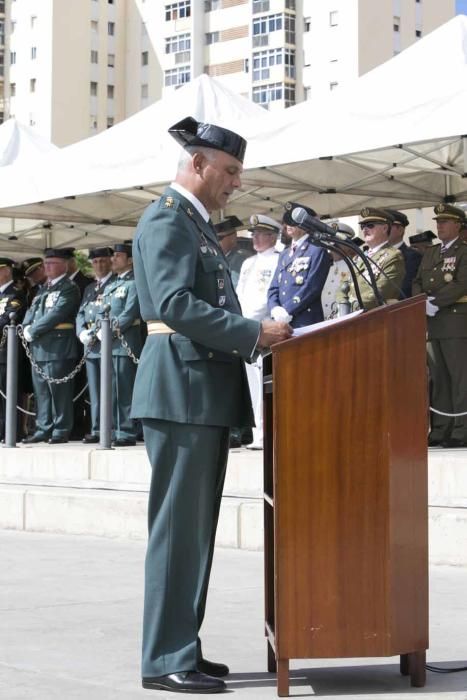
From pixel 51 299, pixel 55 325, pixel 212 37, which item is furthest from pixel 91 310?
pixel 212 37

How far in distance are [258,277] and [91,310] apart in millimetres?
2012

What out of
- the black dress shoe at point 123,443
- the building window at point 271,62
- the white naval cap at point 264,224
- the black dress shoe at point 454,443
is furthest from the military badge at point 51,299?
the building window at point 271,62

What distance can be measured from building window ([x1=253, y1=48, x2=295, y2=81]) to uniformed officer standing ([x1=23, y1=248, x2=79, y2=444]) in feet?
235

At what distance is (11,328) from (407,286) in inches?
134

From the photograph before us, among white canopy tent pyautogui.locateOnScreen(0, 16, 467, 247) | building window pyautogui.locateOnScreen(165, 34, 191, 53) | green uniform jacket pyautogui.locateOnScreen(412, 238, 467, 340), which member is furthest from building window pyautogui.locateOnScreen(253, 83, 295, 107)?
green uniform jacket pyautogui.locateOnScreen(412, 238, 467, 340)

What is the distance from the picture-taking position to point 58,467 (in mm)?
11117

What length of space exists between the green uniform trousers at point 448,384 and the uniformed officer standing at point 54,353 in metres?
3.62

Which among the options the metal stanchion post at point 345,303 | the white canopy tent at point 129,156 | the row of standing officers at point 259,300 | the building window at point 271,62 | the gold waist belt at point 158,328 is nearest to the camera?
the gold waist belt at point 158,328

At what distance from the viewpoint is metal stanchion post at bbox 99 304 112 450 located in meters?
10.8

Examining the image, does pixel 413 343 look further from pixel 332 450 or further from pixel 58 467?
pixel 58 467

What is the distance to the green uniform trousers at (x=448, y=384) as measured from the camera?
34.5 ft

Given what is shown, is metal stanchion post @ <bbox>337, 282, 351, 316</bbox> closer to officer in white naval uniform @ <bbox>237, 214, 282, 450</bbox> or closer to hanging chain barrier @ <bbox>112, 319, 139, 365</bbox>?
officer in white naval uniform @ <bbox>237, 214, 282, 450</bbox>

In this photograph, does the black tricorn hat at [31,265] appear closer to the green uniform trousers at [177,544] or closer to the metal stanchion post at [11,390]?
the metal stanchion post at [11,390]

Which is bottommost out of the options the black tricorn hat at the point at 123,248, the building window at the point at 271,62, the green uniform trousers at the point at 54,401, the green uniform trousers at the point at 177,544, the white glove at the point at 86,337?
the green uniform trousers at the point at 177,544
